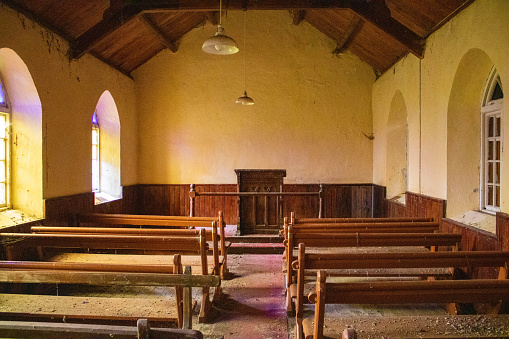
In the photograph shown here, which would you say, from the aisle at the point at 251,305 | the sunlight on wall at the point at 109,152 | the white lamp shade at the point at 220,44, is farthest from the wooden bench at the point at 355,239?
the sunlight on wall at the point at 109,152

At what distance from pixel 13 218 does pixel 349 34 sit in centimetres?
645

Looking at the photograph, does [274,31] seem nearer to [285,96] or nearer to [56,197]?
[285,96]

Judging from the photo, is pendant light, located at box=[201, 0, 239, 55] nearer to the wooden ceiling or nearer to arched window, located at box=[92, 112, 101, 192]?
the wooden ceiling

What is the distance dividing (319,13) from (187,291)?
704 centimetres

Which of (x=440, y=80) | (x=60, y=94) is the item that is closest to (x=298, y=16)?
(x=440, y=80)

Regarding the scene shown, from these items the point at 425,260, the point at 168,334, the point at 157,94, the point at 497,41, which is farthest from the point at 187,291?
the point at 157,94

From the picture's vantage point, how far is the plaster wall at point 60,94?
15.6 feet

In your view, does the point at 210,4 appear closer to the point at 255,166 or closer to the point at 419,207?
the point at 255,166

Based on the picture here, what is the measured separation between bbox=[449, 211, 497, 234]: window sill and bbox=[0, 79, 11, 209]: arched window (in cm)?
583

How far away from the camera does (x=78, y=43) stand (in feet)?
19.1

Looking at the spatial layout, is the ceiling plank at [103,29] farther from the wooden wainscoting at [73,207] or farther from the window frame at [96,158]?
the wooden wainscoting at [73,207]

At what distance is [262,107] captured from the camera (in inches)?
346

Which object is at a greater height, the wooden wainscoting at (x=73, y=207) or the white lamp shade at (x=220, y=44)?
the white lamp shade at (x=220, y=44)

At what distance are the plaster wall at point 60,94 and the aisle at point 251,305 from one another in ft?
9.23
